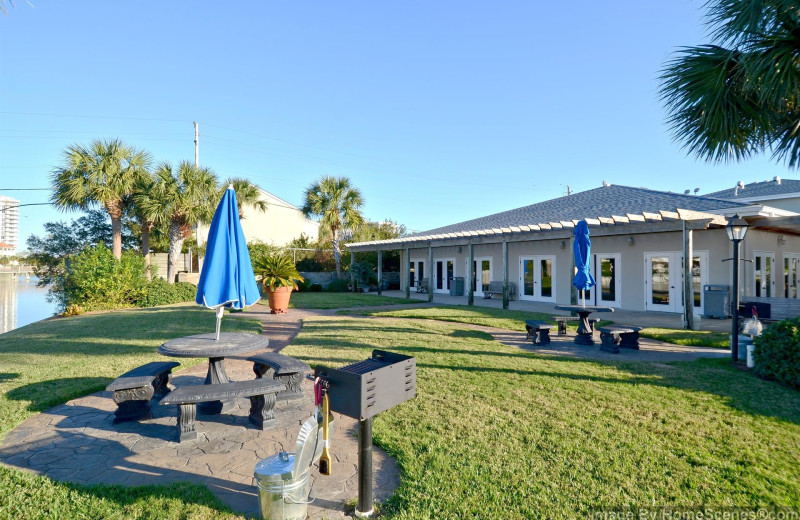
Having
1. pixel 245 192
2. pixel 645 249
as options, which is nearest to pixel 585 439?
pixel 645 249

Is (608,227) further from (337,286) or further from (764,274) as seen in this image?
(337,286)

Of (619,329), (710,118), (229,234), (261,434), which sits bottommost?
(261,434)

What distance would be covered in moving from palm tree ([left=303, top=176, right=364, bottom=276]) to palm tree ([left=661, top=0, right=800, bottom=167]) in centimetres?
1926

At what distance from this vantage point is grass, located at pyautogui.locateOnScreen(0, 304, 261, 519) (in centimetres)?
276

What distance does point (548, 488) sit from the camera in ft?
9.75

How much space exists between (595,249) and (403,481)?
1508 cm

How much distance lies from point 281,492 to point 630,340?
25.4ft

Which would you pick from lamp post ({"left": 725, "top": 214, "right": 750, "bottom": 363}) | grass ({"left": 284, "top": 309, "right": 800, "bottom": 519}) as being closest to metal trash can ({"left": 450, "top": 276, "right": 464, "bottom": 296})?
lamp post ({"left": 725, "top": 214, "right": 750, "bottom": 363})

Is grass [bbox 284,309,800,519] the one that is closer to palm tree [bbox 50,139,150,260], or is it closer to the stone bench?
the stone bench

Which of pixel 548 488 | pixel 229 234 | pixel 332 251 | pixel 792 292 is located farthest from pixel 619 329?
pixel 332 251

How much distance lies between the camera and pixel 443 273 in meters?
23.8

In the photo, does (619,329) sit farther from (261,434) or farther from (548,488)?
(261,434)

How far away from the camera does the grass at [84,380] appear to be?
2.76 m

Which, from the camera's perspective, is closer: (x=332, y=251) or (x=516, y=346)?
(x=516, y=346)
